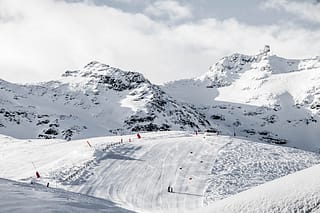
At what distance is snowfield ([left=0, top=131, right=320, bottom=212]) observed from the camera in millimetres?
29984

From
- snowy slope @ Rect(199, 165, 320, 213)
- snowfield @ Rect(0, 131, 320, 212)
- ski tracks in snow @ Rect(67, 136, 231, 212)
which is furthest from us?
snowfield @ Rect(0, 131, 320, 212)

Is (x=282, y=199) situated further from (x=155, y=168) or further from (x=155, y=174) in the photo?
(x=155, y=168)

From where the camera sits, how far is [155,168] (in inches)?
1469

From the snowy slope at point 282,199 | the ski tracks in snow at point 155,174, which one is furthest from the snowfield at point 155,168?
the snowy slope at point 282,199

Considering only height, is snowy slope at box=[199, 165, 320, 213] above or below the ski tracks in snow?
above

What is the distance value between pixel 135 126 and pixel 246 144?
14636 centimetres

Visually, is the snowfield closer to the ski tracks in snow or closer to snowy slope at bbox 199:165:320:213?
the ski tracks in snow

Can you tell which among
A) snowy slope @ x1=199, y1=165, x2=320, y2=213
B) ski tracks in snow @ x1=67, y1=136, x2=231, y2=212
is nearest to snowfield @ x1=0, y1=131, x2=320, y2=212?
ski tracks in snow @ x1=67, y1=136, x2=231, y2=212

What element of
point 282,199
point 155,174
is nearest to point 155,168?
point 155,174

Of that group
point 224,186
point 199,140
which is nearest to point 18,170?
point 224,186

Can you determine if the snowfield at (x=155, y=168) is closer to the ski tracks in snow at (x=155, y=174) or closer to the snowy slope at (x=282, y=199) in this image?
the ski tracks in snow at (x=155, y=174)

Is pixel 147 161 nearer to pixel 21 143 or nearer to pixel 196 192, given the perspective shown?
pixel 196 192

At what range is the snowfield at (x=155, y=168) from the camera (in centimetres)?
2998

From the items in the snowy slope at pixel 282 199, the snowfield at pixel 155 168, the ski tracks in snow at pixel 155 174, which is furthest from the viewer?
the snowfield at pixel 155 168
